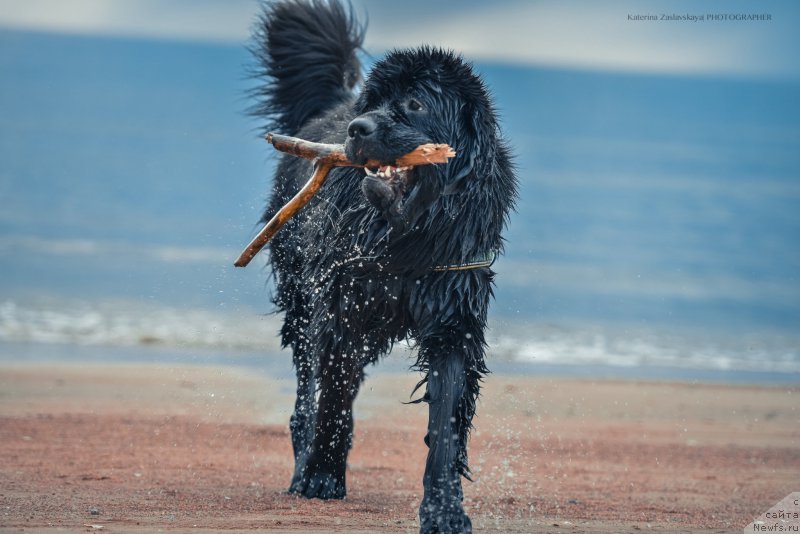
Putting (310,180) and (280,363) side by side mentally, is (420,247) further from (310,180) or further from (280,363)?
(280,363)

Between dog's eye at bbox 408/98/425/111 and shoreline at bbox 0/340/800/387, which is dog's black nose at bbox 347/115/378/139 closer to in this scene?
dog's eye at bbox 408/98/425/111

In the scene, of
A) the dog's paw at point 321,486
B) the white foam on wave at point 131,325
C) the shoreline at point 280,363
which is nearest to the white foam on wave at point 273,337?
the white foam on wave at point 131,325

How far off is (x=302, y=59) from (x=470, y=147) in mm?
2763

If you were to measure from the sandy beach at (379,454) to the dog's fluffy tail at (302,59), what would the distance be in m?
2.32

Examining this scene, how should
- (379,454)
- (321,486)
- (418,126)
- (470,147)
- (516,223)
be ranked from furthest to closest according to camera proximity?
(516,223)
(379,454)
(321,486)
(470,147)
(418,126)

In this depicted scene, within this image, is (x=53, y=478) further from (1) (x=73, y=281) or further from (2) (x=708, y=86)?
(2) (x=708, y=86)

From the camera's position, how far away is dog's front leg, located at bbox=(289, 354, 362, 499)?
256 inches

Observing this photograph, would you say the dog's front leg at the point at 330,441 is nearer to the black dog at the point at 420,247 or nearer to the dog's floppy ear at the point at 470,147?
the black dog at the point at 420,247

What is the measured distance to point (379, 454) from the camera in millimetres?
8578

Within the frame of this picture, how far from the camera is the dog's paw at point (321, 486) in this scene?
6.62 meters

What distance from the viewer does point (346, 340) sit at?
6.17 m

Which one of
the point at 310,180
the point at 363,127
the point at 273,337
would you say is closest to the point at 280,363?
the point at 273,337

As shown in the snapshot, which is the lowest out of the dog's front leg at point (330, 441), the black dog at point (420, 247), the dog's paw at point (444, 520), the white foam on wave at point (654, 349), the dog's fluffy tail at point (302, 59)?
the dog's paw at point (444, 520)

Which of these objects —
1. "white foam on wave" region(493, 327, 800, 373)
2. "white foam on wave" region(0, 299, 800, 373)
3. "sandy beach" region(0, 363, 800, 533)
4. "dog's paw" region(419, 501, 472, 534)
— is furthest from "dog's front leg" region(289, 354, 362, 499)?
"white foam on wave" region(493, 327, 800, 373)
